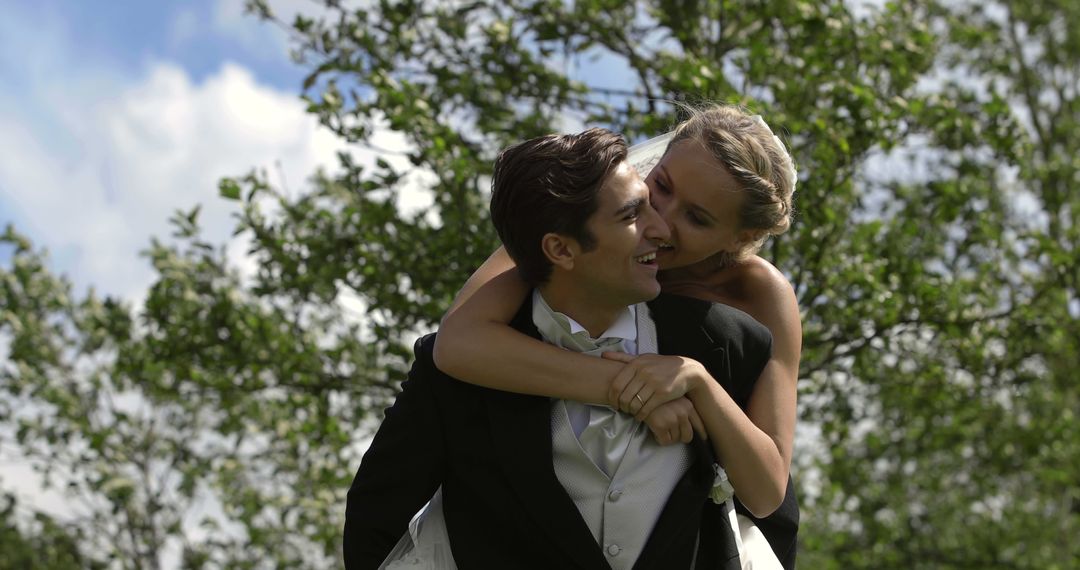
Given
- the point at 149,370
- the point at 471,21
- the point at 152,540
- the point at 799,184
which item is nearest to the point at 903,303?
the point at 799,184

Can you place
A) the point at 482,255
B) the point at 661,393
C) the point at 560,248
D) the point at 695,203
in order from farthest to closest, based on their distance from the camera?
the point at 482,255 < the point at 695,203 < the point at 560,248 < the point at 661,393

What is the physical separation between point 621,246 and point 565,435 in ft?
1.25

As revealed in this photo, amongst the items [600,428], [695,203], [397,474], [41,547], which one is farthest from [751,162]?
[41,547]

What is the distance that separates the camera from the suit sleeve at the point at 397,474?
2.48m

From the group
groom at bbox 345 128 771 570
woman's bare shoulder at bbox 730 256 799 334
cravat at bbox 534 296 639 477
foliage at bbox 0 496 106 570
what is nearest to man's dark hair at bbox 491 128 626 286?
groom at bbox 345 128 771 570

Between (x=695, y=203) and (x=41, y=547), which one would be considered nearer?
(x=695, y=203)

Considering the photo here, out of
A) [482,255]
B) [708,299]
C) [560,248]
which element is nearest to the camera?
[560,248]

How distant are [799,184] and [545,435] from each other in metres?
3.21

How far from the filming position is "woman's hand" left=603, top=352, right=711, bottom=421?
2.35m

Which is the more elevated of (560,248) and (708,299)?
(560,248)

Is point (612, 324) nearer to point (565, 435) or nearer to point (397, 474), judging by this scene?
point (565, 435)

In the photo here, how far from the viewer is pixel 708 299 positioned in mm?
2766

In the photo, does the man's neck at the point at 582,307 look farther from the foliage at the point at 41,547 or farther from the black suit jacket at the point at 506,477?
the foliage at the point at 41,547

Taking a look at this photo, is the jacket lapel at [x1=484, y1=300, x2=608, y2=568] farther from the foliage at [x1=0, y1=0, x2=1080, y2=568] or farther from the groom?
the foliage at [x1=0, y1=0, x2=1080, y2=568]
